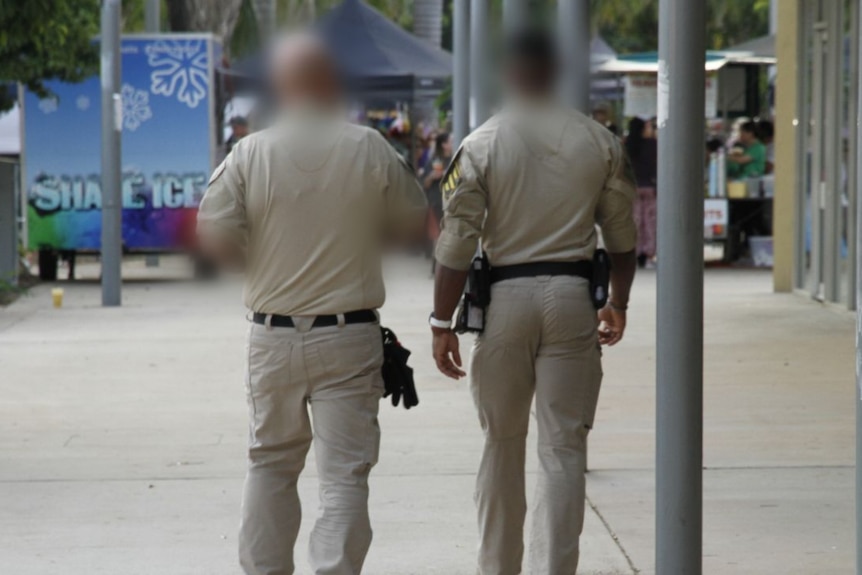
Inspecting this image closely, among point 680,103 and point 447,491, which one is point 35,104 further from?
point 680,103

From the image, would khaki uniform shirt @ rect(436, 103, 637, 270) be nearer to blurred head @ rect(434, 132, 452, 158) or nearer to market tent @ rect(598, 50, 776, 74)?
market tent @ rect(598, 50, 776, 74)


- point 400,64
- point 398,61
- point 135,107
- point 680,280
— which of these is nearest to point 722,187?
point 400,64

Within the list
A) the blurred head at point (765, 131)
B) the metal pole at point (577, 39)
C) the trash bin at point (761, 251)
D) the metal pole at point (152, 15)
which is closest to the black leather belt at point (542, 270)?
the metal pole at point (577, 39)

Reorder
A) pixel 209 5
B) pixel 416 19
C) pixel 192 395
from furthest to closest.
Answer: pixel 416 19, pixel 209 5, pixel 192 395

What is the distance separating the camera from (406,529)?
643 cm

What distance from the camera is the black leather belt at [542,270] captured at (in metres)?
5.05

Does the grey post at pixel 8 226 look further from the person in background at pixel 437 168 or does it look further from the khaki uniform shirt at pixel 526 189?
the khaki uniform shirt at pixel 526 189

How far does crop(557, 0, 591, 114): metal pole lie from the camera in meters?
6.38

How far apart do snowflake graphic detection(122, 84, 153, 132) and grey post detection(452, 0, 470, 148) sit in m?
4.75

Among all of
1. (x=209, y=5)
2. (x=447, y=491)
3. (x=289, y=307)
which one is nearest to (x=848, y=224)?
(x=447, y=491)

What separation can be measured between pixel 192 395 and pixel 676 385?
20.2 ft

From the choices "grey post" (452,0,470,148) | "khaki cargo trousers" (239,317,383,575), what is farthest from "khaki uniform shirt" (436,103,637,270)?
"grey post" (452,0,470,148)

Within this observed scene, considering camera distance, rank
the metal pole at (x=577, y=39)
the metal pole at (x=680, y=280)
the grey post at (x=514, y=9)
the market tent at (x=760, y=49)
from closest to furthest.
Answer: the metal pole at (x=680, y=280)
the metal pole at (x=577, y=39)
the grey post at (x=514, y=9)
the market tent at (x=760, y=49)

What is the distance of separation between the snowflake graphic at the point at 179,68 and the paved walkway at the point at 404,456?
6.17m
